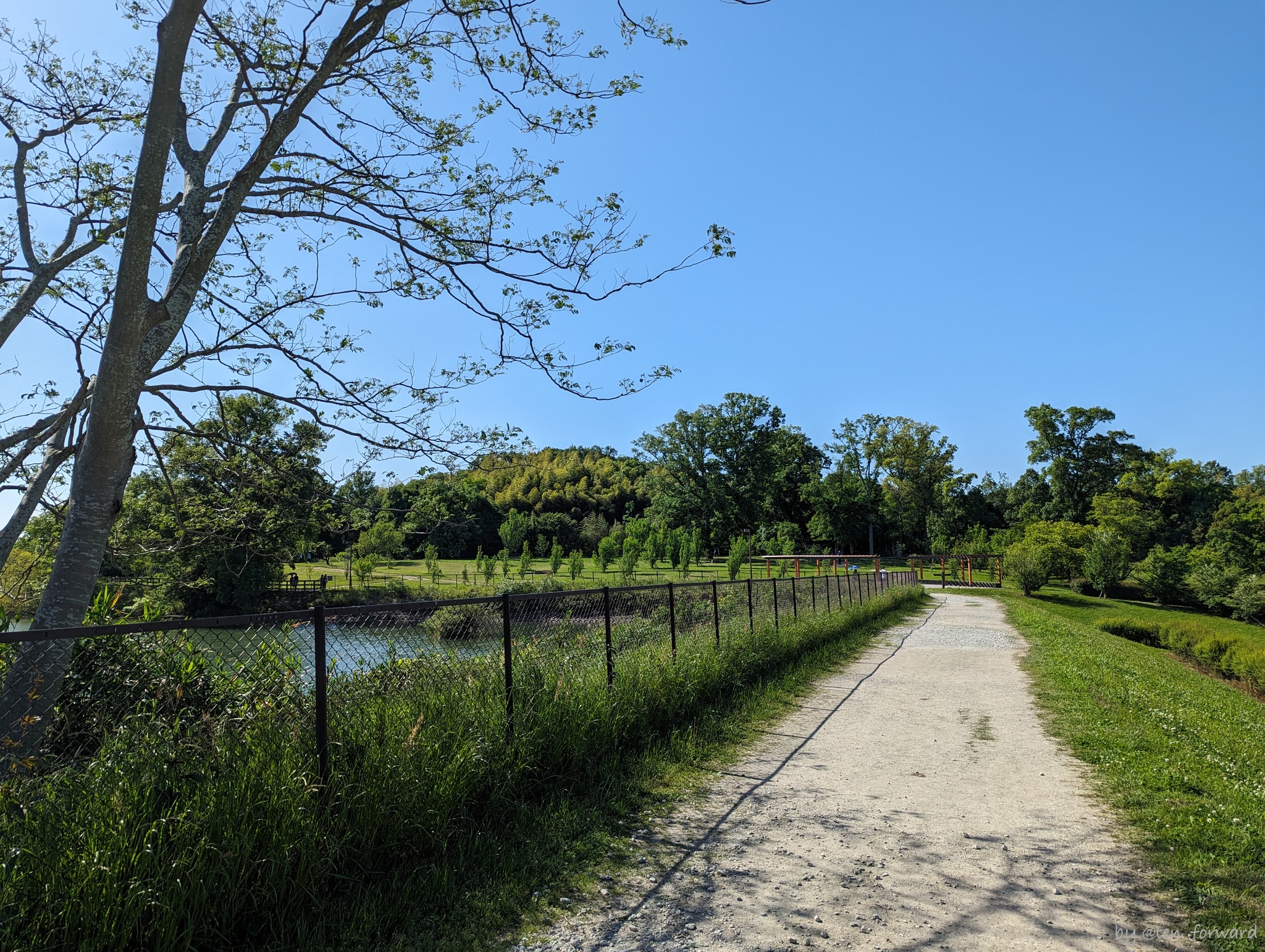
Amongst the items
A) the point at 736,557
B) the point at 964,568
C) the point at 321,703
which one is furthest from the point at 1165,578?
the point at 321,703

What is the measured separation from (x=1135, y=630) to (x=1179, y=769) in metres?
32.1

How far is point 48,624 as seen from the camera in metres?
4.48

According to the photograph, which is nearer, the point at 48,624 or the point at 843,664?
the point at 48,624

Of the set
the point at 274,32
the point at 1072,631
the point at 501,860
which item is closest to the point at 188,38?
the point at 274,32

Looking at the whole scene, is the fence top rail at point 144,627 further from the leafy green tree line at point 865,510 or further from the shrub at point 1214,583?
the shrub at point 1214,583

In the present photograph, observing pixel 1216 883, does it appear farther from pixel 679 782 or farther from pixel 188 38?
pixel 188 38

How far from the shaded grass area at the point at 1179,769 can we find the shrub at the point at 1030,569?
30.0m

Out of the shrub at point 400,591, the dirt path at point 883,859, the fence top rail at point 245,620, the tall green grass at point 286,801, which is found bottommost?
the shrub at point 400,591

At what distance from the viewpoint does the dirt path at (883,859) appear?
131 inches

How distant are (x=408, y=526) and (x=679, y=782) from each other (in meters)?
3.70

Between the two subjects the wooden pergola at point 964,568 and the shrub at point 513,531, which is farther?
the shrub at point 513,531

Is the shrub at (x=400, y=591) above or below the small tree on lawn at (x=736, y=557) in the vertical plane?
below

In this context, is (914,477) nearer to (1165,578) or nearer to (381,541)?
(1165,578)

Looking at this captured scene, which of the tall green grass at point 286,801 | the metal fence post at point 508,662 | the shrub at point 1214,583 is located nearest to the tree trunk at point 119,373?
the tall green grass at point 286,801
